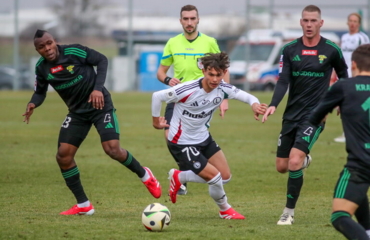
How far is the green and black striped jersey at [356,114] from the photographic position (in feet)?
17.7

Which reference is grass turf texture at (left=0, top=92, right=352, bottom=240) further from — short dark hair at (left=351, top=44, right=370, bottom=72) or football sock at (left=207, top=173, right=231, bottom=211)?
short dark hair at (left=351, top=44, right=370, bottom=72)

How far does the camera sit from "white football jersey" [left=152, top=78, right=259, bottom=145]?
7.46 metres

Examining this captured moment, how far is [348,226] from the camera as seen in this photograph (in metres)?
5.21

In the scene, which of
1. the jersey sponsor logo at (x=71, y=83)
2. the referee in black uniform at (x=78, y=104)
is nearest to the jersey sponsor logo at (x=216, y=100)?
the referee in black uniform at (x=78, y=104)

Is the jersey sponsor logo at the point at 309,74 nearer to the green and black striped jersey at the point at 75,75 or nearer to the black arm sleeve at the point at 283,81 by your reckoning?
the black arm sleeve at the point at 283,81

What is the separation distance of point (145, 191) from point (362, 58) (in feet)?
16.1

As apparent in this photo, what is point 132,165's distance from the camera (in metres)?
8.08

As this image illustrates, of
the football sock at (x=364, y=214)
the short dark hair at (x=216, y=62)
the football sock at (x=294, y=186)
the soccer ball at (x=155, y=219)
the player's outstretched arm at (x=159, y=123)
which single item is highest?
the short dark hair at (x=216, y=62)

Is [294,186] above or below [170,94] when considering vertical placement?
below

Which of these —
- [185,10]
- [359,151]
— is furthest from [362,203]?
[185,10]

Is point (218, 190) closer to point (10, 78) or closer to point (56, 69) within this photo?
point (56, 69)

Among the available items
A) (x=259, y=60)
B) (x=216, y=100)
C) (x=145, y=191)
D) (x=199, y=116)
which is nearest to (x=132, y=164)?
(x=199, y=116)

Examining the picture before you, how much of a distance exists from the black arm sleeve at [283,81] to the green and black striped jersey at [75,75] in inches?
78.3

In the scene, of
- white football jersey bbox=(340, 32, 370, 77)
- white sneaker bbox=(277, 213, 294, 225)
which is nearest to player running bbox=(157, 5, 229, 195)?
white sneaker bbox=(277, 213, 294, 225)
